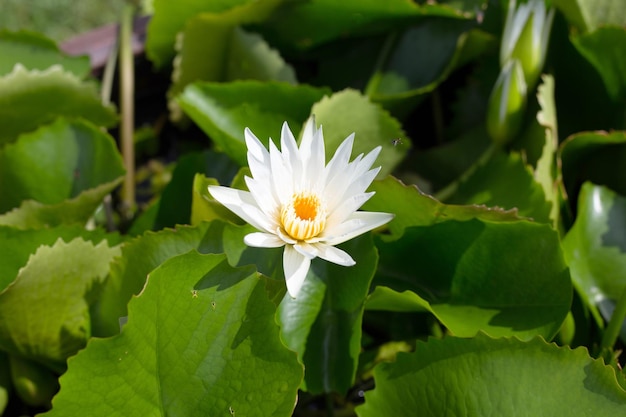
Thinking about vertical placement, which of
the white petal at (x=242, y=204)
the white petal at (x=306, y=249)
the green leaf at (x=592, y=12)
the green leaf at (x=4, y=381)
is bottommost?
the green leaf at (x=4, y=381)

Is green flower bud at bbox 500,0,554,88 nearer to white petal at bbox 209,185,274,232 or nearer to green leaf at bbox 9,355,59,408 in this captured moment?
white petal at bbox 209,185,274,232

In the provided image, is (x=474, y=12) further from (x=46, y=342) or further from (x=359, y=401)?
(x=46, y=342)

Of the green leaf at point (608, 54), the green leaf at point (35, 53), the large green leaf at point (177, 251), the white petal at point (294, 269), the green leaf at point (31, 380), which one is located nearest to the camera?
the white petal at point (294, 269)

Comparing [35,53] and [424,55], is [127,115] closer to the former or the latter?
[35,53]

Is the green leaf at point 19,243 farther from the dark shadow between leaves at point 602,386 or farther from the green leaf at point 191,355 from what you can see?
the dark shadow between leaves at point 602,386

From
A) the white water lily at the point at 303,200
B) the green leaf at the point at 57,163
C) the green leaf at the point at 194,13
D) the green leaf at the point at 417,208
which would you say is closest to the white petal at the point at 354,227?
the white water lily at the point at 303,200

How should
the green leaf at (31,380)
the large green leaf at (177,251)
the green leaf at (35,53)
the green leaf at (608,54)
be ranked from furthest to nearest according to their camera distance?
the green leaf at (35,53)
the green leaf at (608,54)
the green leaf at (31,380)
the large green leaf at (177,251)
